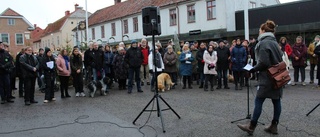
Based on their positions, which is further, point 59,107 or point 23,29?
point 23,29

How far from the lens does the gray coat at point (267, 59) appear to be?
5.32 metres

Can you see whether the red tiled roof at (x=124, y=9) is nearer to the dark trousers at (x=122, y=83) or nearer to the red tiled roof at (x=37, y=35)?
the dark trousers at (x=122, y=83)

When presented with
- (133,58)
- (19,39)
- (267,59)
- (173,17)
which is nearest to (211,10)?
(173,17)

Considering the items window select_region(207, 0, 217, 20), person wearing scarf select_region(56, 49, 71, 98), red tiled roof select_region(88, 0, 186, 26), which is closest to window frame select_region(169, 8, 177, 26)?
red tiled roof select_region(88, 0, 186, 26)

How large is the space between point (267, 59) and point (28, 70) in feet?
24.2

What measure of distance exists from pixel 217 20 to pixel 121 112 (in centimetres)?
2001

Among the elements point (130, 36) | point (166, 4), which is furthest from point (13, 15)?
point (166, 4)

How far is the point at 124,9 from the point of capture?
1580 inches

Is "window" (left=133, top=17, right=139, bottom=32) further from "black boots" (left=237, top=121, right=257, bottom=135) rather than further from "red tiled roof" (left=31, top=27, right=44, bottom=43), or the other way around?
"red tiled roof" (left=31, top=27, right=44, bottom=43)

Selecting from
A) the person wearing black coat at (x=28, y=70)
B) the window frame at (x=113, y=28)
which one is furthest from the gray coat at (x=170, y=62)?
the window frame at (x=113, y=28)

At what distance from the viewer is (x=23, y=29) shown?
55.2 metres

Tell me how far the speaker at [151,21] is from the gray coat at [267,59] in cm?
246

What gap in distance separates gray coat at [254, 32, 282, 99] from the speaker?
2.46 metres

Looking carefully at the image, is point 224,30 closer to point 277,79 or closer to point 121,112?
point 121,112
